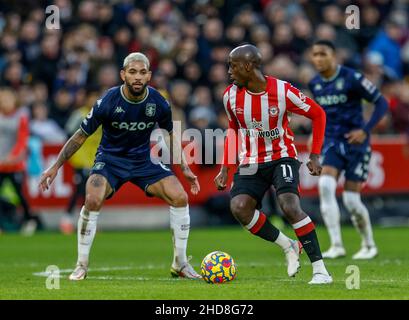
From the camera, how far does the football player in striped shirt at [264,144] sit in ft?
33.3

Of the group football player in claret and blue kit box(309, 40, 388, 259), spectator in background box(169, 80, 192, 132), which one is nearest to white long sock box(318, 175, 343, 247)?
football player in claret and blue kit box(309, 40, 388, 259)

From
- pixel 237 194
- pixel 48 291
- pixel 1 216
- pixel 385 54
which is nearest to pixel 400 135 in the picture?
pixel 385 54

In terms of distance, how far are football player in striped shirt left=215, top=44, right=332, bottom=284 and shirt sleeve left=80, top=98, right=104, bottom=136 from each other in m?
1.32

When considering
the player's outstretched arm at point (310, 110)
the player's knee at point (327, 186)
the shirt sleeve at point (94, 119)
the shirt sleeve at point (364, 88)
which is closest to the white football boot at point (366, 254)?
the player's knee at point (327, 186)

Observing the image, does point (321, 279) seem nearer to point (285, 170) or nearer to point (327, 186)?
point (285, 170)

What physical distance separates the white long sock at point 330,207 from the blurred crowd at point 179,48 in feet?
20.6

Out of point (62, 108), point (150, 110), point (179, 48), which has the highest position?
point (179, 48)

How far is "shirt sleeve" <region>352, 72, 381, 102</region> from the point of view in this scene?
14.0 m

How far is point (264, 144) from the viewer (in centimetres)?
1059

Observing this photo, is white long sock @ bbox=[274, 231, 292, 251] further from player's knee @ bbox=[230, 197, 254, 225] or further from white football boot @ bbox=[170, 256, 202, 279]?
white football boot @ bbox=[170, 256, 202, 279]

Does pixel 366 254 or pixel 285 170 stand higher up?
pixel 285 170

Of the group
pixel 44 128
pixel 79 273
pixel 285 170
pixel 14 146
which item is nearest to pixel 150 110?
pixel 285 170

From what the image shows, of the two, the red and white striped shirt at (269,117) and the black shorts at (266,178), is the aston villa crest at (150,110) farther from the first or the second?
the black shorts at (266,178)

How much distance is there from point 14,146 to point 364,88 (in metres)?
7.71
